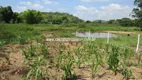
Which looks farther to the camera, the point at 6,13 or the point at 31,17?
the point at 31,17

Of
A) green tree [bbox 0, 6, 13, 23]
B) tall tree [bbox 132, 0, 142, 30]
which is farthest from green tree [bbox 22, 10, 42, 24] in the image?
tall tree [bbox 132, 0, 142, 30]

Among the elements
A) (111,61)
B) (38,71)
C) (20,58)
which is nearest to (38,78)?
(38,71)

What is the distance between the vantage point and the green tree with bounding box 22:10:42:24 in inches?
2662

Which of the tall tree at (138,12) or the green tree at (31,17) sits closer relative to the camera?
the tall tree at (138,12)

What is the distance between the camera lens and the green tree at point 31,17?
67.6m

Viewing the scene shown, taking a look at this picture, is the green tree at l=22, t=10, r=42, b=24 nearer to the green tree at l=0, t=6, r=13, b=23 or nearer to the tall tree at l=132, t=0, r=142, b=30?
the green tree at l=0, t=6, r=13, b=23

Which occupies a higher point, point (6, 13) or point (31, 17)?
point (6, 13)

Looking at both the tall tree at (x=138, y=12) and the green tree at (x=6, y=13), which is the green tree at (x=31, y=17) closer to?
the green tree at (x=6, y=13)

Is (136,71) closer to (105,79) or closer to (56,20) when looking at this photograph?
(105,79)

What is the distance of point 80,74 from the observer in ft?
20.3

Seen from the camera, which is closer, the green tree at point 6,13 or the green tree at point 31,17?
the green tree at point 6,13

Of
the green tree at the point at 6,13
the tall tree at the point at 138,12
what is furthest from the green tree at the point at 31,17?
the tall tree at the point at 138,12

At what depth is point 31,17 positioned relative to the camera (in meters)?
69.1

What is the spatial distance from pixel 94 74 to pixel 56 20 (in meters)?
81.1
